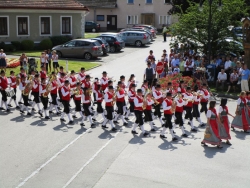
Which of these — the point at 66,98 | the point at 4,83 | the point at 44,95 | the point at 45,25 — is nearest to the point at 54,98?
the point at 44,95

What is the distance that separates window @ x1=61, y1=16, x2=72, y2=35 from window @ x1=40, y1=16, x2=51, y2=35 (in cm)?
142

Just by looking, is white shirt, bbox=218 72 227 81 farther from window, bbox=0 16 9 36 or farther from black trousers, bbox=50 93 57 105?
window, bbox=0 16 9 36

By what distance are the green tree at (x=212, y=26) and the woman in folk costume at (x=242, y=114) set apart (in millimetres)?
9840

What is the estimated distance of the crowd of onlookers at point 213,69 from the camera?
22219mm

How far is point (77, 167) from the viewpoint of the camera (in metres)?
12.5

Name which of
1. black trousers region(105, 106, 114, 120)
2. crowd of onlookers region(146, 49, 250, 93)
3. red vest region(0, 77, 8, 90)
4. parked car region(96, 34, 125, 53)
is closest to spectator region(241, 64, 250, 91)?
crowd of onlookers region(146, 49, 250, 93)

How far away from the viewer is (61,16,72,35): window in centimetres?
4012

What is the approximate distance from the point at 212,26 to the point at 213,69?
309 cm

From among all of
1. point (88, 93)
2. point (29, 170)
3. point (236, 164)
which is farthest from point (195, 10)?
point (29, 170)

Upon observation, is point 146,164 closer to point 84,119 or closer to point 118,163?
point 118,163

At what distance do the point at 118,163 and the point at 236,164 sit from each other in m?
3.34

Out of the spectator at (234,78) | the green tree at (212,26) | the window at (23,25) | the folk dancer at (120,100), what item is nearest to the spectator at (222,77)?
the spectator at (234,78)

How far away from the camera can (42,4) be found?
125ft

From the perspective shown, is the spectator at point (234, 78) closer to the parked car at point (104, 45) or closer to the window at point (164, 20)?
the parked car at point (104, 45)
